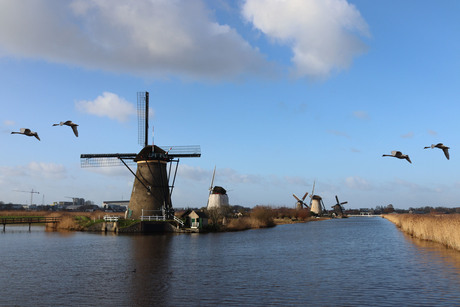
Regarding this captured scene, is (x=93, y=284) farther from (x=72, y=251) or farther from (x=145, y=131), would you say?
(x=145, y=131)

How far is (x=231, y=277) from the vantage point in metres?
19.4

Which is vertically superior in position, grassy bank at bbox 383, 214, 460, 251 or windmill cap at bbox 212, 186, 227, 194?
windmill cap at bbox 212, 186, 227, 194

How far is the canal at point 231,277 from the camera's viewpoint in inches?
587

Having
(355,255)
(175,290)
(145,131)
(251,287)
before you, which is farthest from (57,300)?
(145,131)

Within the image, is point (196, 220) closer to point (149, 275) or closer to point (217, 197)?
point (217, 197)

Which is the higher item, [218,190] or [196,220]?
[218,190]

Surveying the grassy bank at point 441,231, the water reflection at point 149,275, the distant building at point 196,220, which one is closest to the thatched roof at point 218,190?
the distant building at point 196,220

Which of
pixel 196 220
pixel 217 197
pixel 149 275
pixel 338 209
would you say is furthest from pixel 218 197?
pixel 338 209

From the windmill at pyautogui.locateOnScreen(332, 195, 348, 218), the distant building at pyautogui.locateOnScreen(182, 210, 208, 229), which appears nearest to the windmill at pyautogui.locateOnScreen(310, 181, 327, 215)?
the windmill at pyautogui.locateOnScreen(332, 195, 348, 218)

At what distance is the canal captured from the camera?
1491cm

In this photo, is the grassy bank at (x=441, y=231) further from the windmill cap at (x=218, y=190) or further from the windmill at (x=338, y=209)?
the windmill at (x=338, y=209)

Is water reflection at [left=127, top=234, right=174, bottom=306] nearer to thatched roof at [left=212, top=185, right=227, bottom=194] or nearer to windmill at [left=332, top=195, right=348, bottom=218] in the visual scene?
thatched roof at [left=212, top=185, right=227, bottom=194]

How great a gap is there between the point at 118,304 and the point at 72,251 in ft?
56.7

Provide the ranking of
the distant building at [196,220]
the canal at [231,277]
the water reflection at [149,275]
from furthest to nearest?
the distant building at [196,220], the water reflection at [149,275], the canal at [231,277]
